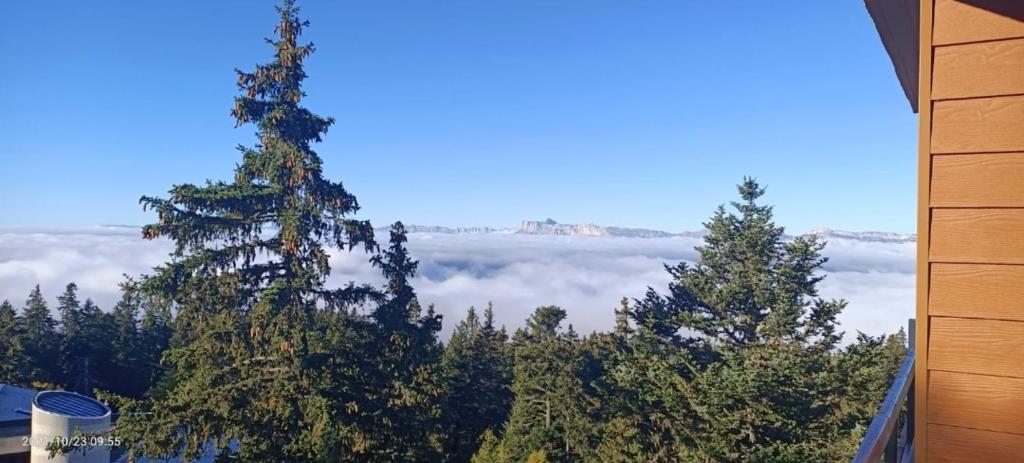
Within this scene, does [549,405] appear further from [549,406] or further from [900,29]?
[900,29]

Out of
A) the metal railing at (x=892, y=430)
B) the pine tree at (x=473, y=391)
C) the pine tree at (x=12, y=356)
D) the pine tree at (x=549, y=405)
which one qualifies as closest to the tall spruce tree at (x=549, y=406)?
the pine tree at (x=549, y=405)

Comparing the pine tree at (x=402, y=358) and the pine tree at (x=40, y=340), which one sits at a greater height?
the pine tree at (x=402, y=358)

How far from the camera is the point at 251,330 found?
9195mm

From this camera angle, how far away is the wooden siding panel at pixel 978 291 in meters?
1.33

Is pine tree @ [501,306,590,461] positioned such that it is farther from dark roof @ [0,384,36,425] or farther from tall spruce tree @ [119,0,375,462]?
dark roof @ [0,384,36,425]

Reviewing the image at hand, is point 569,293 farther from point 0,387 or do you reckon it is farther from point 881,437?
point 881,437

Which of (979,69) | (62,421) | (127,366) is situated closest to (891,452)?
(979,69)

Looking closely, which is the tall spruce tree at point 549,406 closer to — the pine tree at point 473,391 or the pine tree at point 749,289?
the pine tree at point 473,391

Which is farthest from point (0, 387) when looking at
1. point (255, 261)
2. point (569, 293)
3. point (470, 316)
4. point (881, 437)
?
point (569, 293)

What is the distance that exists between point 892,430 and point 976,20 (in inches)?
44.2

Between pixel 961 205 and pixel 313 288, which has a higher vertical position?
pixel 961 205

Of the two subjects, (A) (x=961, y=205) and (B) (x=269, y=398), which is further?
(B) (x=269, y=398)

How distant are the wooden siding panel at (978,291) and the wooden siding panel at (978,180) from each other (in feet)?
0.53

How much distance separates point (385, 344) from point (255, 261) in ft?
9.36
